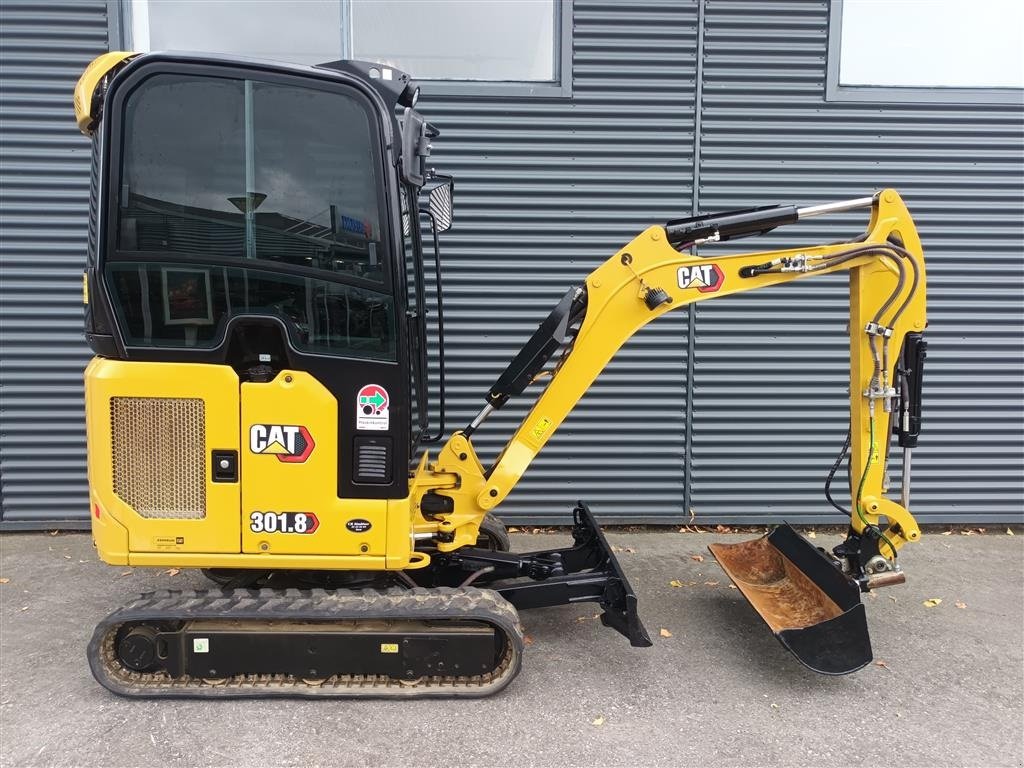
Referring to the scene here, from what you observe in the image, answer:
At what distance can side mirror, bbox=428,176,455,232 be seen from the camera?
3.46 m

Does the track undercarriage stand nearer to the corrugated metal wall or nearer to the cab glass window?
the cab glass window

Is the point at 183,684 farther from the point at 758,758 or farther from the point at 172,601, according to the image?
the point at 758,758

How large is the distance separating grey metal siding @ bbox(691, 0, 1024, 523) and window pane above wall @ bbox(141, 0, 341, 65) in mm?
3145

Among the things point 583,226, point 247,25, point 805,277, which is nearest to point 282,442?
point 805,277

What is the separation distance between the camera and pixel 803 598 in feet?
12.3

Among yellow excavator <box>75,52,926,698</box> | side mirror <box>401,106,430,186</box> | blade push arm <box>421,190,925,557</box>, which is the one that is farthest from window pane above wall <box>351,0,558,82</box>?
blade push arm <box>421,190,925,557</box>

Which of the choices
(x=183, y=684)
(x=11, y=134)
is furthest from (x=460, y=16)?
(x=183, y=684)

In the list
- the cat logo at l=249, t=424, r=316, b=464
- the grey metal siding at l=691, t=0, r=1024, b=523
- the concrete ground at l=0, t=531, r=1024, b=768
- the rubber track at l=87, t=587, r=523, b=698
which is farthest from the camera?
the grey metal siding at l=691, t=0, r=1024, b=523

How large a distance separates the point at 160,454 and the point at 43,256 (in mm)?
3406

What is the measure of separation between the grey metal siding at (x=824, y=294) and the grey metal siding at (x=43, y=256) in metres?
5.05

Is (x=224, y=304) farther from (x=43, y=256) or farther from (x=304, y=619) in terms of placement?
(x=43, y=256)

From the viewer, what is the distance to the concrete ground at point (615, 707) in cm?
286

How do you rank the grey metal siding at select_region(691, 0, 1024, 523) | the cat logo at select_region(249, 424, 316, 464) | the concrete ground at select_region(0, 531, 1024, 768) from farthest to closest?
the grey metal siding at select_region(691, 0, 1024, 523) < the cat logo at select_region(249, 424, 316, 464) < the concrete ground at select_region(0, 531, 1024, 768)

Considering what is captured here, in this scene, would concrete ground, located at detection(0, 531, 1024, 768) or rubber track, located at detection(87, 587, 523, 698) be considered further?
rubber track, located at detection(87, 587, 523, 698)
